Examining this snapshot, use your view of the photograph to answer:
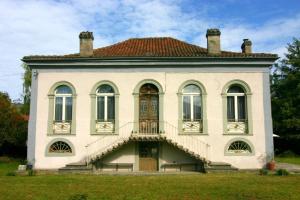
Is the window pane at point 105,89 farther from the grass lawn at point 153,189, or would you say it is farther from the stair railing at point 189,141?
the grass lawn at point 153,189

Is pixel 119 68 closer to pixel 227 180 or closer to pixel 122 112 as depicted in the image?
pixel 122 112

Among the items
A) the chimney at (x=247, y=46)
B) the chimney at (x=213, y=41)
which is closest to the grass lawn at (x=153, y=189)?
the chimney at (x=213, y=41)

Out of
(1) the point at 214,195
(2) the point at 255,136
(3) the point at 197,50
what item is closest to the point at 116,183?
(1) the point at 214,195

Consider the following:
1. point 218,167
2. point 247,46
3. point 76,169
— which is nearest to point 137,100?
point 76,169

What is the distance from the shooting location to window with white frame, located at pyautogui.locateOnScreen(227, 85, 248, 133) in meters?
22.8

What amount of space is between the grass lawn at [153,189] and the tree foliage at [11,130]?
607 inches

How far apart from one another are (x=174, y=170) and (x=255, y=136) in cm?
502

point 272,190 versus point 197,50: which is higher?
point 197,50

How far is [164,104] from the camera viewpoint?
901 inches

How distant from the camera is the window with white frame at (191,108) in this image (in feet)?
74.6

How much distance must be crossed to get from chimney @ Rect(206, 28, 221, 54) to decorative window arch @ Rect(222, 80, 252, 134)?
2147 millimetres

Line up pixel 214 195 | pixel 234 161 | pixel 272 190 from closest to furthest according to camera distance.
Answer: pixel 214 195 < pixel 272 190 < pixel 234 161

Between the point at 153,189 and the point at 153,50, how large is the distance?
39.0 ft

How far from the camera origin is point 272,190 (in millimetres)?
14016
